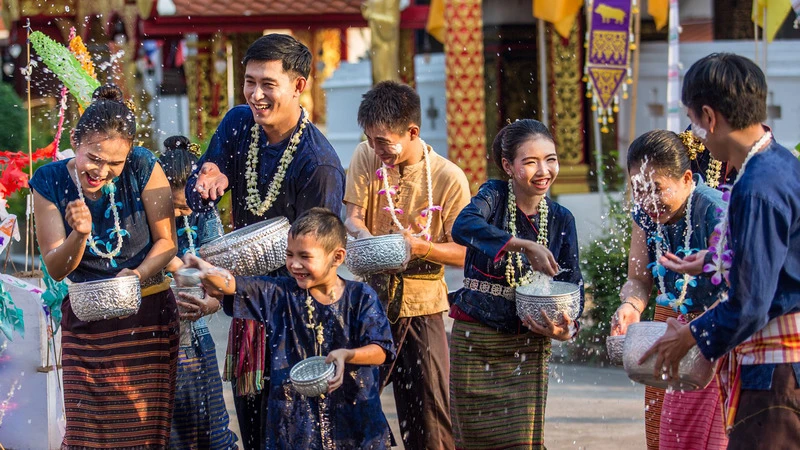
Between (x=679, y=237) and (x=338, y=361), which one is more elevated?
(x=679, y=237)

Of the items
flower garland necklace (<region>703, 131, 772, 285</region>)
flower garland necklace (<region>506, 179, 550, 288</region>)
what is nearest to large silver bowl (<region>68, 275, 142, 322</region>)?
flower garland necklace (<region>506, 179, 550, 288</region>)

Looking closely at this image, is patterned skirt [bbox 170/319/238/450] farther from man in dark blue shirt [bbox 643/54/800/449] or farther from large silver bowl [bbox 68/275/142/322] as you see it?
man in dark blue shirt [bbox 643/54/800/449]

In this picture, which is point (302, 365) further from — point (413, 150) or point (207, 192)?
point (413, 150)

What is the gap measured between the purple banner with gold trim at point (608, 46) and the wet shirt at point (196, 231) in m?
5.58

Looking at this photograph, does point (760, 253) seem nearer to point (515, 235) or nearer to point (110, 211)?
point (515, 235)

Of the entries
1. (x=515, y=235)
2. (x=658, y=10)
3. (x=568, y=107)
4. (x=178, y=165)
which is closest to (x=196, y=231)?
(x=178, y=165)

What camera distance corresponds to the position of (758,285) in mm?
2936

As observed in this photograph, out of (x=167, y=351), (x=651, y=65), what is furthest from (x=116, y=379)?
(x=651, y=65)

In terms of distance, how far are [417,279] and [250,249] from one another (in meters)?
1.04

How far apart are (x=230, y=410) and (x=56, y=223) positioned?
2.77 m

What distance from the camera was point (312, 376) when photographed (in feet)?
12.5

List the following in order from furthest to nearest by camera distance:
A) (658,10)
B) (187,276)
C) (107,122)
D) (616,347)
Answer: (658,10) → (107,122) → (616,347) → (187,276)

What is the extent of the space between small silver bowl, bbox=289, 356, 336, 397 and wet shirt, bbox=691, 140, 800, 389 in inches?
49.2

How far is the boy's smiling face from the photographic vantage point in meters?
3.98
